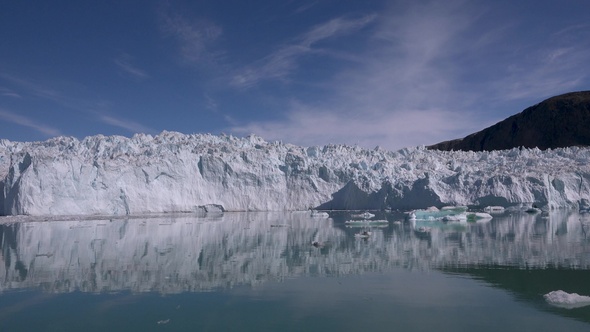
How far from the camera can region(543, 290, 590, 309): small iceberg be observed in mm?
5611

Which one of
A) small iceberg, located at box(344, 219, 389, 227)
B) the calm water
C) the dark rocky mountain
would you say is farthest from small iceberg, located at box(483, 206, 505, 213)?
the dark rocky mountain

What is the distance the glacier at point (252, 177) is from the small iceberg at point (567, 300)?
22788mm

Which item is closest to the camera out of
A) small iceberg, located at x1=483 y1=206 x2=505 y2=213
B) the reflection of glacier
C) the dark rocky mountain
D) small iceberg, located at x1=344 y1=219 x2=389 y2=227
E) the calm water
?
the calm water

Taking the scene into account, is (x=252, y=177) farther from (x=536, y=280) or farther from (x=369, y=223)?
(x=536, y=280)

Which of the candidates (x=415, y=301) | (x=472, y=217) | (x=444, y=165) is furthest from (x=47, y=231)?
(x=444, y=165)

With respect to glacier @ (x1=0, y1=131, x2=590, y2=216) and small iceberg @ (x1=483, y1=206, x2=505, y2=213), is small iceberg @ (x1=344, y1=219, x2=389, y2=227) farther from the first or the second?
small iceberg @ (x1=483, y1=206, x2=505, y2=213)

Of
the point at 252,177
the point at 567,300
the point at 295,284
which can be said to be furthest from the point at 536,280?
the point at 252,177

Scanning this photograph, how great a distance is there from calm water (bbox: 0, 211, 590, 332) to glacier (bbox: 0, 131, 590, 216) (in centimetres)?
1278

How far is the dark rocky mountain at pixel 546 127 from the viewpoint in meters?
61.4

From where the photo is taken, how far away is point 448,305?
19.2 feet

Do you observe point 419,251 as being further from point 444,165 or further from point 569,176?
point 444,165

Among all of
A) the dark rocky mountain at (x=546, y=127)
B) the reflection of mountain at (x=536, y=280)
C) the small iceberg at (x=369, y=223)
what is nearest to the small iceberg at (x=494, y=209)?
the small iceberg at (x=369, y=223)

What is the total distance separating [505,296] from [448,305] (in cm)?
96

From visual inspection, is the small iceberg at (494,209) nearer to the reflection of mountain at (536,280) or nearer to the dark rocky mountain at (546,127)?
the reflection of mountain at (536,280)
